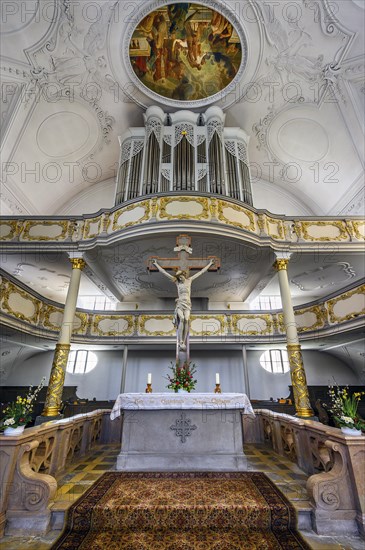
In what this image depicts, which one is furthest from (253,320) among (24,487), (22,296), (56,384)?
(24,487)

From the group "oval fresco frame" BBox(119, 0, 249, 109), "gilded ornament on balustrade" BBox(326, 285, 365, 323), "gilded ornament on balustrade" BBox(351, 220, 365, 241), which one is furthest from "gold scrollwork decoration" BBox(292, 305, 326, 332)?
"oval fresco frame" BBox(119, 0, 249, 109)

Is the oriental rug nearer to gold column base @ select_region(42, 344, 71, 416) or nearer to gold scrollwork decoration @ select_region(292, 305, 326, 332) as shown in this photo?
gold column base @ select_region(42, 344, 71, 416)

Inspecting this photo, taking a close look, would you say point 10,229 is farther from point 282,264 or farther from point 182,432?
point 282,264

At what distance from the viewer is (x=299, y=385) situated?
6523mm

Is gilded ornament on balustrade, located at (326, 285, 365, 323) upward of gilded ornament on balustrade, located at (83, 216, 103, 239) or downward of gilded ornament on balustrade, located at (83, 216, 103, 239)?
downward

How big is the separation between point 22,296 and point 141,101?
26.8ft

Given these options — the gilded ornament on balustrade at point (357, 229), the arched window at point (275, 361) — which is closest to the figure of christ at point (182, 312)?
the gilded ornament on balustrade at point (357, 229)

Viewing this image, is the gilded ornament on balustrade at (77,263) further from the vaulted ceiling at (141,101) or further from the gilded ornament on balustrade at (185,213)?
the vaulted ceiling at (141,101)

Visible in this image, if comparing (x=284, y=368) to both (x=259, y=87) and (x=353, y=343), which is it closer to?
(x=353, y=343)

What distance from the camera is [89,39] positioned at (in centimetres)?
878

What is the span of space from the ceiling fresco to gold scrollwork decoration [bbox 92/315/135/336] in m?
8.52

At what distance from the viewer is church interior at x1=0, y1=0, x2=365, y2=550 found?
3422mm

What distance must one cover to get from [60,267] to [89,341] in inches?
114

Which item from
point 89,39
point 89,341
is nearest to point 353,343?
point 89,341
